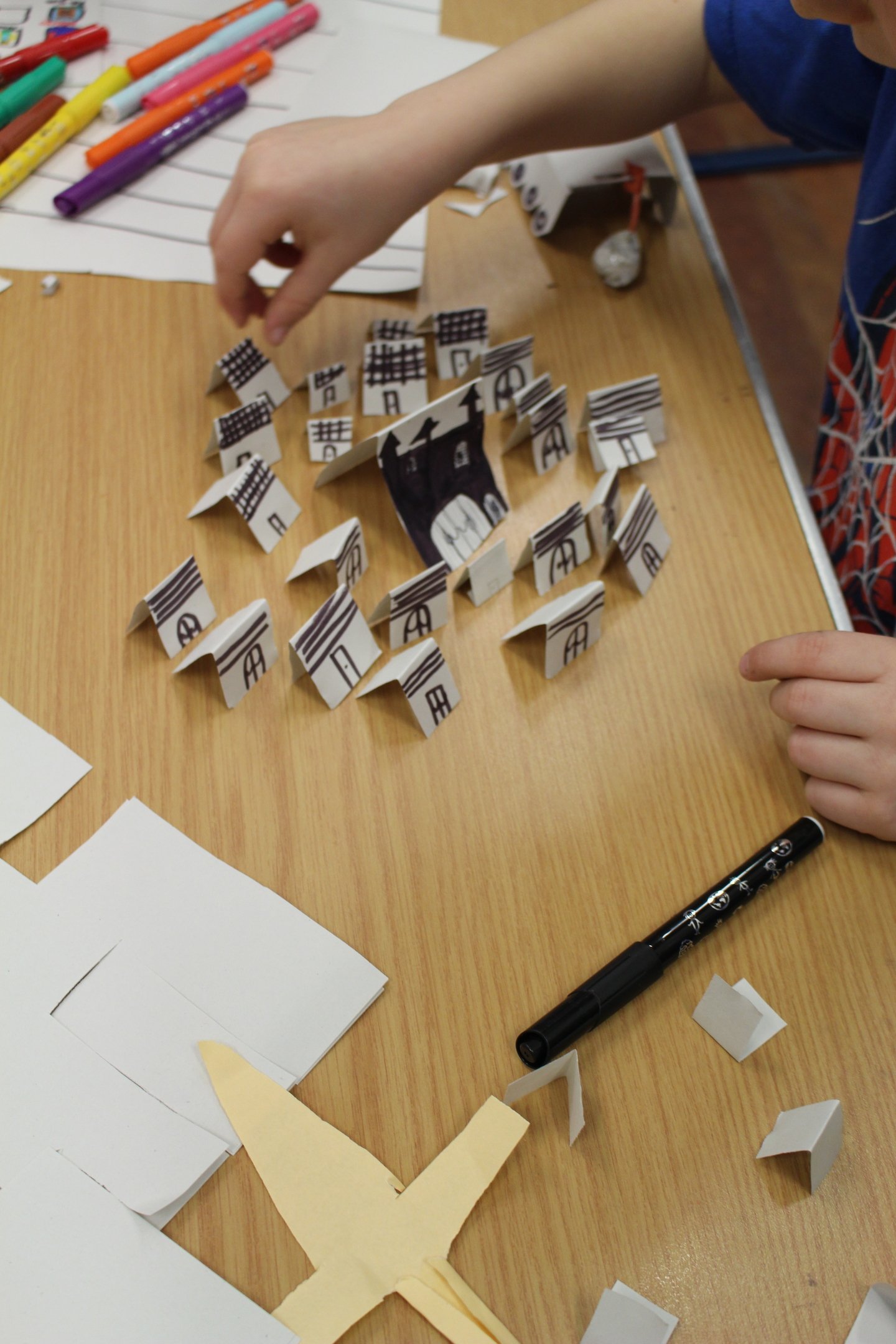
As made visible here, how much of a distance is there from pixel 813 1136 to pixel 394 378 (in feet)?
1.84

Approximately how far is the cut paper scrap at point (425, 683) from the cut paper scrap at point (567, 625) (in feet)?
0.20

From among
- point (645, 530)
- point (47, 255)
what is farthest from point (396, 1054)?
point (47, 255)

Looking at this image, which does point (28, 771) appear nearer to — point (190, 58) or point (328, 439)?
point (328, 439)

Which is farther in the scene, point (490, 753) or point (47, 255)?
point (47, 255)

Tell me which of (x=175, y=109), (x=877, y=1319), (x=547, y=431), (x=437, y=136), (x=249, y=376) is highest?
(x=175, y=109)

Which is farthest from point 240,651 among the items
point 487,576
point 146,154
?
point 146,154

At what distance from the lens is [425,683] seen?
56 cm

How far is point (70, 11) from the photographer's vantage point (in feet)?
3.00

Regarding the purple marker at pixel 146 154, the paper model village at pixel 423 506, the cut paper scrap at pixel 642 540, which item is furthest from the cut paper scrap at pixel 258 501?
the purple marker at pixel 146 154

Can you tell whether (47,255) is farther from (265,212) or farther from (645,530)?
(645,530)

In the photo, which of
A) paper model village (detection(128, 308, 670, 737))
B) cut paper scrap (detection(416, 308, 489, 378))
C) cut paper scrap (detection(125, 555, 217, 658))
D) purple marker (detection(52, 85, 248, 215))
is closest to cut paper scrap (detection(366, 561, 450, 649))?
paper model village (detection(128, 308, 670, 737))

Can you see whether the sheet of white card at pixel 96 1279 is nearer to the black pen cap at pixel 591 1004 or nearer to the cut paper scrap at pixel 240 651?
the black pen cap at pixel 591 1004

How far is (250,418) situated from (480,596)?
210mm

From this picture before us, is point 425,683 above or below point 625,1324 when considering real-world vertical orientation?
above
